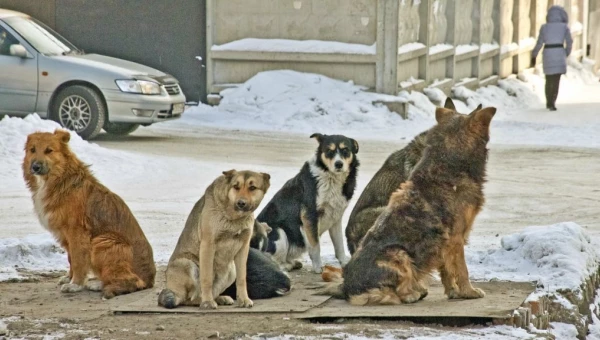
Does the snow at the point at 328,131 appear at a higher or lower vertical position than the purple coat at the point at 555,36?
lower

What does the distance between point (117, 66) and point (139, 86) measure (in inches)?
21.8

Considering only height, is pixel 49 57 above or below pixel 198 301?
above

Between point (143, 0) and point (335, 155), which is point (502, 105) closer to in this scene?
point (143, 0)

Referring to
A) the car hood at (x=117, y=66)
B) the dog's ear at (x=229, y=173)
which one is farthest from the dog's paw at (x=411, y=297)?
the car hood at (x=117, y=66)

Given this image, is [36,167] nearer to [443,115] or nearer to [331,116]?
[443,115]

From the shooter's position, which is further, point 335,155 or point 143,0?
point 143,0

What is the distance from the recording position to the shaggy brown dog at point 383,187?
388 inches

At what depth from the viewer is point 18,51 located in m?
19.0

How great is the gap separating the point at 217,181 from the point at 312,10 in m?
14.1

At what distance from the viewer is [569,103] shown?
90.4ft

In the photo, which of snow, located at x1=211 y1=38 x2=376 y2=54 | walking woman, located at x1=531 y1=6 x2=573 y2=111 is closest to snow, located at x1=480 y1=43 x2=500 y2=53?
walking woman, located at x1=531 y1=6 x2=573 y2=111

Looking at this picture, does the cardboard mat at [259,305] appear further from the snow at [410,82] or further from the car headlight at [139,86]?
the snow at [410,82]

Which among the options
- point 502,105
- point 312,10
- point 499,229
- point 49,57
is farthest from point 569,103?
point 499,229

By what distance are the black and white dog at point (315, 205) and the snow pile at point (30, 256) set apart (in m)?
1.76
